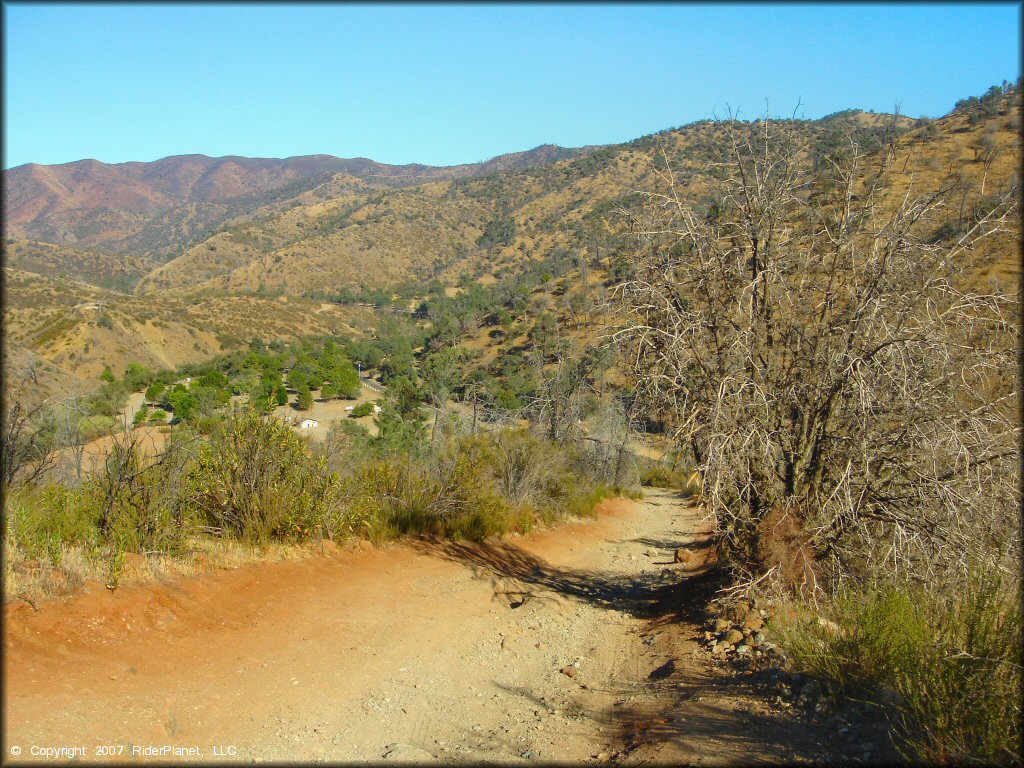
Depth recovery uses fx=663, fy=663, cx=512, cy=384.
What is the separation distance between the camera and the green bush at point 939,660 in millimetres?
3758

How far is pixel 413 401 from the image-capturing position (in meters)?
27.7

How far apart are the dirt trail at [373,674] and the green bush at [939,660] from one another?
0.67 meters

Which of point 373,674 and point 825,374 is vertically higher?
point 825,374

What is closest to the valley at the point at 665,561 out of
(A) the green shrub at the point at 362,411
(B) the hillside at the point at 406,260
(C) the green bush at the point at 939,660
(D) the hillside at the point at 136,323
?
(C) the green bush at the point at 939,660

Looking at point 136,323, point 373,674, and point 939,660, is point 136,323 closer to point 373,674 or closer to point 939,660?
point 373,674

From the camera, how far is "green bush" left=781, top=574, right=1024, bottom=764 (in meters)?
3.76

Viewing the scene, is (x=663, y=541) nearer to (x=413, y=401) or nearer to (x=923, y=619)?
(x=923, y=619)

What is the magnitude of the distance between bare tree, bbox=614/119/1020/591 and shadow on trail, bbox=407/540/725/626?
3.73ft

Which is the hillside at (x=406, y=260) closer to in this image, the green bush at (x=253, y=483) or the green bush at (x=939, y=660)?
the green bush at (x=939, y=660)

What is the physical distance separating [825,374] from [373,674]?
548cm

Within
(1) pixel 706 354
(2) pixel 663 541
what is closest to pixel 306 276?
(2) pixel 663 541

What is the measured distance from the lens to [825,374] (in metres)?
6.95

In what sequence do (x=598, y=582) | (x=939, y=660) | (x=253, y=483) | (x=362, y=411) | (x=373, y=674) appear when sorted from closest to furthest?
(x=939, y=660), (x=373, y=674), (x=253, y=483), (x=598, y=582), (x=362, y=411)

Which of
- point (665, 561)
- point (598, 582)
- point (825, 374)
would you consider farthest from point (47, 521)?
point (665, 561)
